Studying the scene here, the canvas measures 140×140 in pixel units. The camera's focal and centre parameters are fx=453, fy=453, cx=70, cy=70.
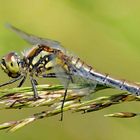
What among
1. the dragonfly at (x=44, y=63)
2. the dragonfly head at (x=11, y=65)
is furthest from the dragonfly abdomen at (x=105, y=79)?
the dragonfly head at (x=11, y=65)

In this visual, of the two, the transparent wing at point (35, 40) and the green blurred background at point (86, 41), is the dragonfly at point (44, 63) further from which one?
the green blurred background at point (86, 41)

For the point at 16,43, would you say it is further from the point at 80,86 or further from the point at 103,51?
the point at 80,86

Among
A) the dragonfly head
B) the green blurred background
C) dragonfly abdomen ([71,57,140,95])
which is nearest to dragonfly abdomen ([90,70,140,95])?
dragonfly abdomen ([71,57,140,95])

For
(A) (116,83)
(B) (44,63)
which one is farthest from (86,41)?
(A) (116,83)

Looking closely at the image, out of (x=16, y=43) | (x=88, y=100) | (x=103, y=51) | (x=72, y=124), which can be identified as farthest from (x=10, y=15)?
(x=88, y=100)

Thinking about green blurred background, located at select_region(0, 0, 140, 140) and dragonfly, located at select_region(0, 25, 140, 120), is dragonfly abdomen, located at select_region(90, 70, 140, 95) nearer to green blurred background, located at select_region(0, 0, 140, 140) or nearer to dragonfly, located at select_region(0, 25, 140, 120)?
dragonfly, located at select_region(0, 25, 140, 120)

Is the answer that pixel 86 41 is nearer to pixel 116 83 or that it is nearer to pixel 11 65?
pixel 11 65
